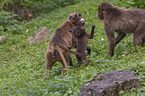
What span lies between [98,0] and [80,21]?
359 inches

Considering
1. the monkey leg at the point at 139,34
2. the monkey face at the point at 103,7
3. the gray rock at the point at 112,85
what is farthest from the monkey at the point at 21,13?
the gray rock at the point at 112,85

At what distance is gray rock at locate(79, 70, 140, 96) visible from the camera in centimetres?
413

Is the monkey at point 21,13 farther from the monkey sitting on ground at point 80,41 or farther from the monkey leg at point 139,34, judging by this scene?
the monkey leg at point 139,34

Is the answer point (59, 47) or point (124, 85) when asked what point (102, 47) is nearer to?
point (59, 47)

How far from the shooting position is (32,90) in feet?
A: 16.6

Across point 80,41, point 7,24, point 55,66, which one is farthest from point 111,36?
point 7,24

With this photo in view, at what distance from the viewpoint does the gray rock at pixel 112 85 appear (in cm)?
413

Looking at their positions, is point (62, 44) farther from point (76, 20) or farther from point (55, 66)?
point (55, 66)

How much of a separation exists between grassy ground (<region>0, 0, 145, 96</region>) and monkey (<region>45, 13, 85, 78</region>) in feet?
1.11

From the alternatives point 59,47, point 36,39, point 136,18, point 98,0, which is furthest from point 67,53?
point 98,0

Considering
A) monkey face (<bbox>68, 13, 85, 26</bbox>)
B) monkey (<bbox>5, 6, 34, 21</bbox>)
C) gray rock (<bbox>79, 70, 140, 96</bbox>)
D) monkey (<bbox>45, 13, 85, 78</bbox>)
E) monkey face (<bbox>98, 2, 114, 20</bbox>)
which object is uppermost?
monkey (<bbox>5, 6, 34, 21</bbox>)

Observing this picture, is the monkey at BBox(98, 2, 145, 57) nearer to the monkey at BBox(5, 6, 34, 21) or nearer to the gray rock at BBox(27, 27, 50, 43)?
the gray rock at BBox(27, 27, 50, 43)

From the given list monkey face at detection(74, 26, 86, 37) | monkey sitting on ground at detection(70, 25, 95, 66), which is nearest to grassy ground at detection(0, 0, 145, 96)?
monkey sitting on ground at detection(70, 25, 95, 66)

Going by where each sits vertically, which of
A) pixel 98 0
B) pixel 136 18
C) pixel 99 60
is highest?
pixel 98 0
